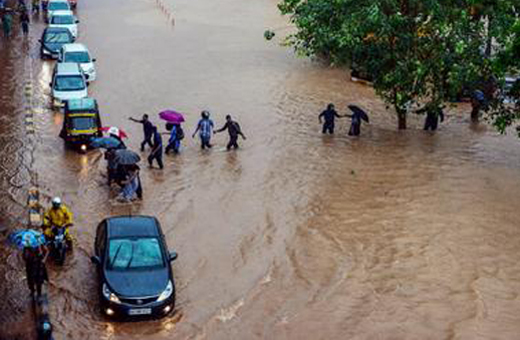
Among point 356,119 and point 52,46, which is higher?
point 52,46

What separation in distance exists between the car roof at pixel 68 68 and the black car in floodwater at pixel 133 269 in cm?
1358

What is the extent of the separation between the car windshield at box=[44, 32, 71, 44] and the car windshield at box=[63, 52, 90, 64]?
4.01 meters

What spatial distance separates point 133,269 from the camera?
45.3 ft

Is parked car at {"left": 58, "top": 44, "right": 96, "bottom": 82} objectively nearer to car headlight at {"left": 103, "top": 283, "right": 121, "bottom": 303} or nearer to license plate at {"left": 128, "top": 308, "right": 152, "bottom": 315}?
car headlight at {"left": 103, "top": 283, "right": 121, "bottom": 303}

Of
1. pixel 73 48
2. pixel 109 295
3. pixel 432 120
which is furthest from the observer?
pixel 73 48

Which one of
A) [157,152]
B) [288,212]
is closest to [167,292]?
[288,212]

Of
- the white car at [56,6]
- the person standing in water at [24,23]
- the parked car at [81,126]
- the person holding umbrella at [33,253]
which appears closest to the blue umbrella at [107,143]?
the parked car at [81,126]

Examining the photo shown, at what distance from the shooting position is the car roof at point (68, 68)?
90.8ft

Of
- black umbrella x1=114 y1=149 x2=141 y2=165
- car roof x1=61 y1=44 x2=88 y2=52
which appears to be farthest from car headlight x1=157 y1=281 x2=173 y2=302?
car roof x1=61 y1=44 x2=88 y2=52

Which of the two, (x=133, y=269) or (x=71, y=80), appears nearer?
(x=133, y=269)

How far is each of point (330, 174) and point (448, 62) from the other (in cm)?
482

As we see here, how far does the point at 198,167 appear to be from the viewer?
21797 mm

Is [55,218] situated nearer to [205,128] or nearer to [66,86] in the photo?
[205,128]

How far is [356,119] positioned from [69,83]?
32.4 ft
